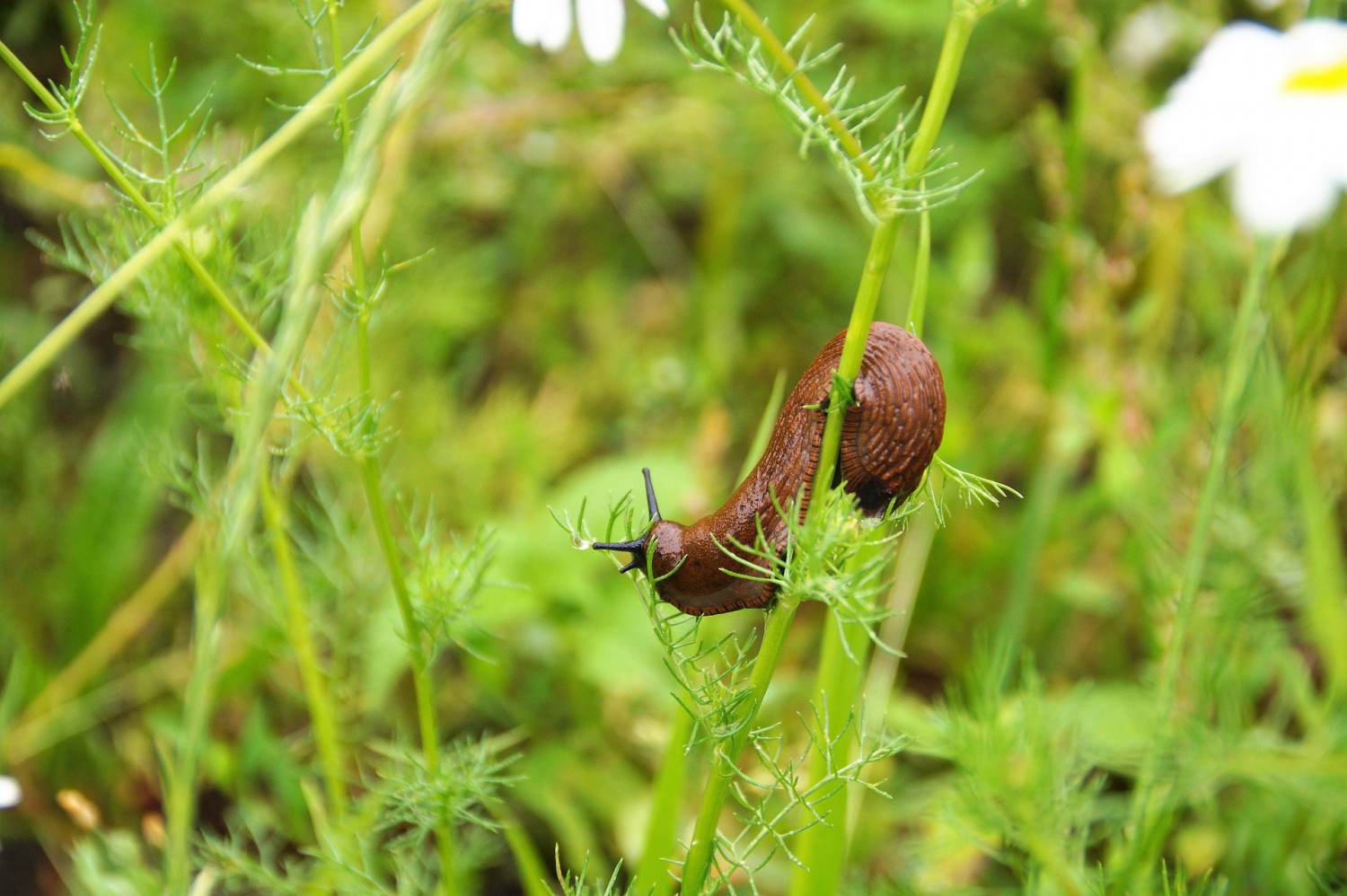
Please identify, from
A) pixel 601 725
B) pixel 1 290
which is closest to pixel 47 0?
pixel 1 290

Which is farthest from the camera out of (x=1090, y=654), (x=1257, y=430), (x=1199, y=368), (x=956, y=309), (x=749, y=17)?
(x=956, y=309)

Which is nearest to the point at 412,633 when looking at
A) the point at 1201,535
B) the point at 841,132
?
the point at 841,132

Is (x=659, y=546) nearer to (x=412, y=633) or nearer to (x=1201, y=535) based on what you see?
(x=412, y=633)

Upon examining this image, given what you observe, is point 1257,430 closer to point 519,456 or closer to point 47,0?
point 519,456

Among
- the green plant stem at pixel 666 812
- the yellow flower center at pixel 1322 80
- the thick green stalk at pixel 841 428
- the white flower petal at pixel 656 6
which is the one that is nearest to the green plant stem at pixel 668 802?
the green plant stem at pixel 666 812

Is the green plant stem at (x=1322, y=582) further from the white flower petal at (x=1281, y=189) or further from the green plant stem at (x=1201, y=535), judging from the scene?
the white flower petal at (x=1281, y=189)

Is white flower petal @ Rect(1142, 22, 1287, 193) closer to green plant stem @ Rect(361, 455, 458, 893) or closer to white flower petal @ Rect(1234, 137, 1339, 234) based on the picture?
white flower petal @ Rect(1234, 137, 1339, 234)

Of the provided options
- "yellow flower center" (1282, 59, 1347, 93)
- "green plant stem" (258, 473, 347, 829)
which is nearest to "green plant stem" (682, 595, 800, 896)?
"green plant stem" (258, 473, 347, 829)

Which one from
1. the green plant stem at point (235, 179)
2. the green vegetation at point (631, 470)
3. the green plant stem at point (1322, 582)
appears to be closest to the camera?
the green plant stem at point (235, 179)
